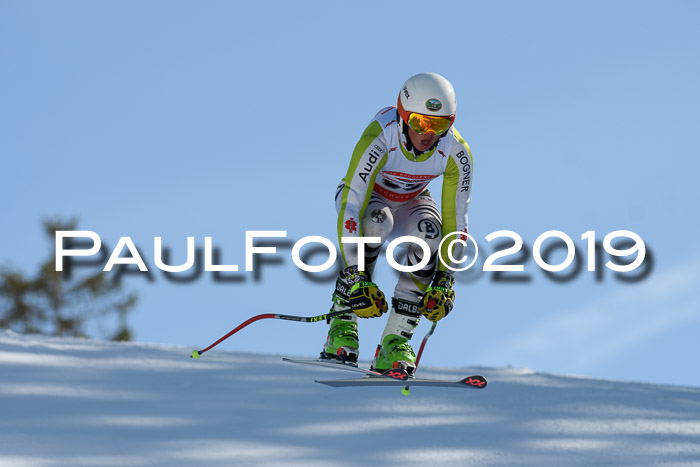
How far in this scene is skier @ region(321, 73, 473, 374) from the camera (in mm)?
6172

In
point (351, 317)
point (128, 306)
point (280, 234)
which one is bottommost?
point (128, 306)

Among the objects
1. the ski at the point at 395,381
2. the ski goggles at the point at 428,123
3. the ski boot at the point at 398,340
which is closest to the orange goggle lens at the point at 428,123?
the ski goggles at the point at 428,123

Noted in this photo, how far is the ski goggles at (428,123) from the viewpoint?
6.11 meters

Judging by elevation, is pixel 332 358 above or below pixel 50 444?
above

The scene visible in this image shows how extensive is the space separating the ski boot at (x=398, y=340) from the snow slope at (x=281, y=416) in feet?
3.32

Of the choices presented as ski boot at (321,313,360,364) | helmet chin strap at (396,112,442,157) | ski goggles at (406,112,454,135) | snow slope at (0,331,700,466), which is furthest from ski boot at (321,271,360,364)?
ski goggles at (406,112,454,135)

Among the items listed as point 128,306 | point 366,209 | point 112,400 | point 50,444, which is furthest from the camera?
point 128,306

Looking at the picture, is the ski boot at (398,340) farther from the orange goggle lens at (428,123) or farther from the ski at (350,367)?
the orange goggle lens at (428,123)

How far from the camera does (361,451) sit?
8320 mm

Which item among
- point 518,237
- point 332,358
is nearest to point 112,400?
point 332,358

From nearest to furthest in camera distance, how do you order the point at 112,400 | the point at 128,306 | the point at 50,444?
the point at 50,444 → the point at 112,400 → the point at 128,306

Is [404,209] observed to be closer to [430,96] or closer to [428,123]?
[428,123]

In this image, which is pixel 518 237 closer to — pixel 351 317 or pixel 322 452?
pixel 351 317

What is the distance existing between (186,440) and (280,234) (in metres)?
2.20
